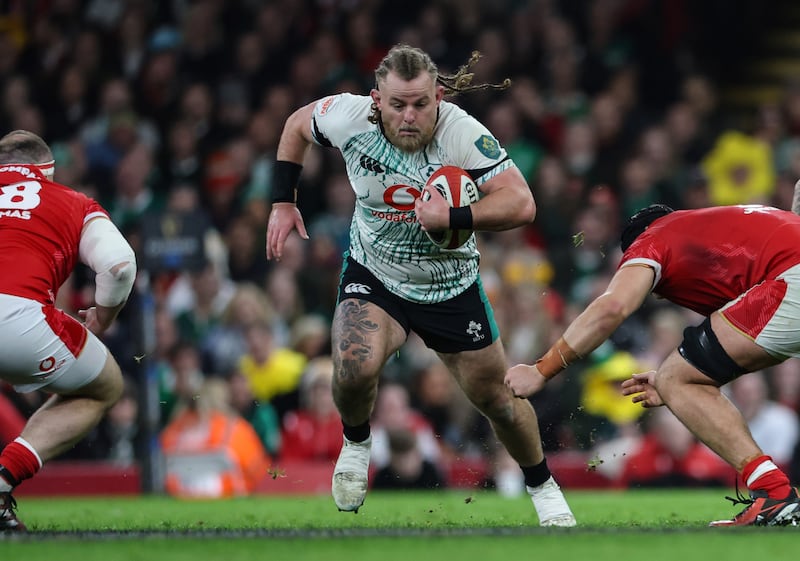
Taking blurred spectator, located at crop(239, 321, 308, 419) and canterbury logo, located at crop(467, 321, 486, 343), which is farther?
blurred spectator, located at crop(239, 321, 308, 419)

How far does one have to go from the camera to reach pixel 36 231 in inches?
291

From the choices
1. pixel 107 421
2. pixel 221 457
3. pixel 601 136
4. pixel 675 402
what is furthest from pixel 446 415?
pixel 675 402

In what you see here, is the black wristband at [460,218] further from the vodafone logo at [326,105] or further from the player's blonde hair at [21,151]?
the player's blonde hair at [21,151]

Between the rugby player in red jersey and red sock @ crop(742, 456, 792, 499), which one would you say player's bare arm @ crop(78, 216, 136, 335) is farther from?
red sock @ crop(742, 456, 792, 499)

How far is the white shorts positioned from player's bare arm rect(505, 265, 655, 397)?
232 centimetres

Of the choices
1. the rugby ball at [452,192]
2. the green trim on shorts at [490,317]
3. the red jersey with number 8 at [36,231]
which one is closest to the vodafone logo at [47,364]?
the red jersey with number 8 at [36,231]

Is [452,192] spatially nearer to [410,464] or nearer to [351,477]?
[351,477]

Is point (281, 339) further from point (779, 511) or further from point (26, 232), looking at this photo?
point (779, 511)

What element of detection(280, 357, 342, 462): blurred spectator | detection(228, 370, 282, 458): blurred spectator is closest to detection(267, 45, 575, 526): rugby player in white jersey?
detection(280, 357, 342, 462): blurred spectator

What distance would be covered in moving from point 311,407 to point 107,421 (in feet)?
6.02

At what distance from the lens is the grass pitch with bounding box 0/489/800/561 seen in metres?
5.59

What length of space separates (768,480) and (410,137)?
2.48 m

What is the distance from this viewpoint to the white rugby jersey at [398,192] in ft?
24.4

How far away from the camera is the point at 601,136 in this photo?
1456cm
